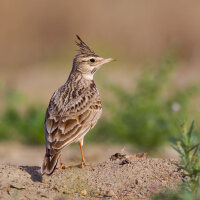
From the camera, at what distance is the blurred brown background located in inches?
769

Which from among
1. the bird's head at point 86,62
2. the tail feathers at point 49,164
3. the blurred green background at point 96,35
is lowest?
the tail feathers at point 49,164

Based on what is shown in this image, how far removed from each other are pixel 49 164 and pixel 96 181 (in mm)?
527

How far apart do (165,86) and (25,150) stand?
3.19 meters

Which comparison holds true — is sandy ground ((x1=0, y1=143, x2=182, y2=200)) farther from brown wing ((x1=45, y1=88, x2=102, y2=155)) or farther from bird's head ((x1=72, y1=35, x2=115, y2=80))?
bird's head ((x1=72, y1=35, x2=115, y2=80))

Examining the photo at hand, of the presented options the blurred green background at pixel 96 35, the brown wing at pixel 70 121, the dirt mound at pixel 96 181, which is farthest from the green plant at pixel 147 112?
the blurred green background at pixel 96 35

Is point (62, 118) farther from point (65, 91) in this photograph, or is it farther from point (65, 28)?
point (65, 28)

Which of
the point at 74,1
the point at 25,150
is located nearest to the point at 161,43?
the point at 74,1

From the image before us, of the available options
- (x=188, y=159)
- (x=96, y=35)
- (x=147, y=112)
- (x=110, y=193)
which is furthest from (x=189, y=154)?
(x=96, y=35)

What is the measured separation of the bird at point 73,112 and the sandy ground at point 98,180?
0.74ft

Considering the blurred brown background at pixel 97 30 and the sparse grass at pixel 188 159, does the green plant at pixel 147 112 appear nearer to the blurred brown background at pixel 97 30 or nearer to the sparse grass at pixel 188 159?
the sparse grass at pixel 188 159

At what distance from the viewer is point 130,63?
64.6ft

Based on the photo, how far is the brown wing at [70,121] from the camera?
5.37m

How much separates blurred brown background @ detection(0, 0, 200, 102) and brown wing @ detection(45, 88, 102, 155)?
1270 cm

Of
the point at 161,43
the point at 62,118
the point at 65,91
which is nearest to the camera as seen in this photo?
the point at 62,118
